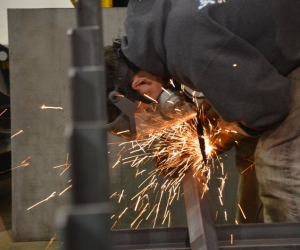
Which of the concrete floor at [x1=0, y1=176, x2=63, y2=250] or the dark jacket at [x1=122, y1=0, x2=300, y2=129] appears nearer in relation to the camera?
the dark jacket at [x1=122, y1=0, x2=300, y2=129]

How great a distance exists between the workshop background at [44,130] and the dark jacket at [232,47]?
1.65 meters

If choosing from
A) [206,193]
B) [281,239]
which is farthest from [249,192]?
[281,239]

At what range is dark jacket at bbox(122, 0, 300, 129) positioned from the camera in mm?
1739

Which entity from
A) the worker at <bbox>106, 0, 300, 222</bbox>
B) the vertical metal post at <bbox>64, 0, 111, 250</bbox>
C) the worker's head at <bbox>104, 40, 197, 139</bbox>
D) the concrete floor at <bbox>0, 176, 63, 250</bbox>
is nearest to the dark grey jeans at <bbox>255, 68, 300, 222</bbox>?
the worker at <bbox>106, 0, 300, 222</bbox>

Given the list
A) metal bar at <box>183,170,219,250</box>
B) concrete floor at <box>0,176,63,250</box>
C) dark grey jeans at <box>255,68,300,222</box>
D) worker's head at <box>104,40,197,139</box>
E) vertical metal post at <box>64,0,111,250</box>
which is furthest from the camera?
concrete floor at <box>0,176,63,250</box>

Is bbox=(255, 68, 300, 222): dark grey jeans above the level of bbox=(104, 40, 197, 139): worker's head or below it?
below

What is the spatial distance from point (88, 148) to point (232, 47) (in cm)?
119

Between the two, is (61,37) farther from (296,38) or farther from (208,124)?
(296,38)

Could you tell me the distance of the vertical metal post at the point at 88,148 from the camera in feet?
1.95

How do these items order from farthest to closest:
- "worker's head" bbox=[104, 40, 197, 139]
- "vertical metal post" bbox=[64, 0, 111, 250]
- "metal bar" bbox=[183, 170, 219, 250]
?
"worker's head" bbox=[104, 40, 197, 139] < "metal bar" bbox=[183, 170, 219, 250] < "vertical metal post" bbox=[64, 0, 111, 250]

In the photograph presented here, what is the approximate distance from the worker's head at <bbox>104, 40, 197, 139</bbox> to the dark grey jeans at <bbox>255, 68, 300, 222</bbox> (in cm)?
39

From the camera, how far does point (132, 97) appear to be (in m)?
2.14

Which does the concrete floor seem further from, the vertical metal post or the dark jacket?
the vertical metal post

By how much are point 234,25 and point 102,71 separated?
1.17 metres
